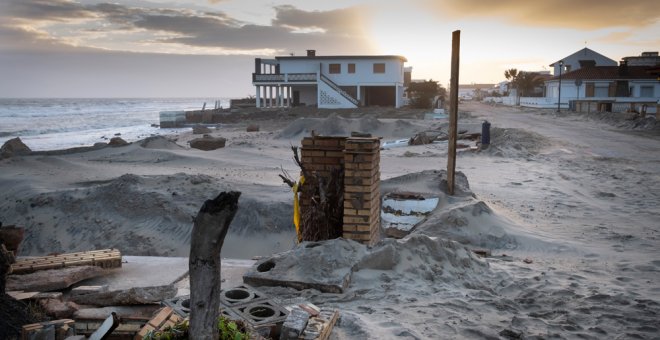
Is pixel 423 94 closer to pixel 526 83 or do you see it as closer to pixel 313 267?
pixel 526 83

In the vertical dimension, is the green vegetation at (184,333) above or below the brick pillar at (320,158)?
below

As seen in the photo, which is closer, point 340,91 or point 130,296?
point 130,296

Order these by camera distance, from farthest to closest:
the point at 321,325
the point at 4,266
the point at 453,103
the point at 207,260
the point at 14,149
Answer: the point at 14,149
the point at 453,103
the point at 4,266
the point at 321,325
the point at 207,260

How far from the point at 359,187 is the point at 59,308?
3431mm

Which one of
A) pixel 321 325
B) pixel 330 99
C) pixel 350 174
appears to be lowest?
pixel 321 325

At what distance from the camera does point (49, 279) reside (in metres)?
5.19

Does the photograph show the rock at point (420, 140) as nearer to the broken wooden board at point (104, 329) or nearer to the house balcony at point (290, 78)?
the broken wooden board at point (104, 329)

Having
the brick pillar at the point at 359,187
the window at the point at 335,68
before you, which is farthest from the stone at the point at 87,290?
the window at the point at 335,68

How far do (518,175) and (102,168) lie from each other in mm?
13494

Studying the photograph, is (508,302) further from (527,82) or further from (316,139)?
(527,82)

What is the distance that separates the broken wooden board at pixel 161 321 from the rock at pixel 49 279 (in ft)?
5.09

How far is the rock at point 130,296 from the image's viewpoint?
186 inches

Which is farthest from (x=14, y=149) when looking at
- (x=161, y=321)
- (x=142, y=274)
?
(x=161, y=321)

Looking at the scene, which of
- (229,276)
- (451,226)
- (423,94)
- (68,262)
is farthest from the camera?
(423,94)
